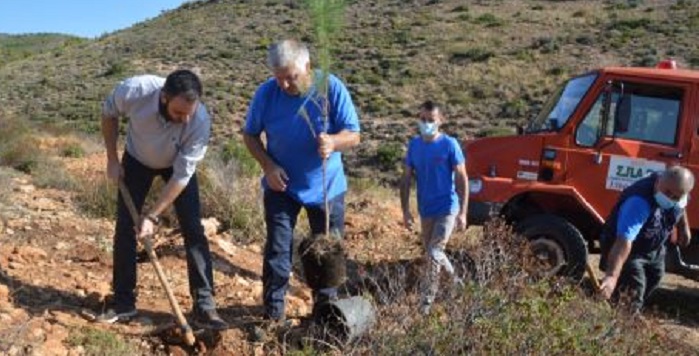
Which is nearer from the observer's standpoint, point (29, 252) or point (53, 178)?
point (29, 252)

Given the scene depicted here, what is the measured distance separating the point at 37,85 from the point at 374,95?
572 inches

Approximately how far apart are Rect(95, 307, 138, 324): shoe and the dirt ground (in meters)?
0.05

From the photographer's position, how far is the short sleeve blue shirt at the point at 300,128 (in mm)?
4863

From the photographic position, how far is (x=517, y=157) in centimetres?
775

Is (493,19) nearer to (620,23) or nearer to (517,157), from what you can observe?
(620,23)

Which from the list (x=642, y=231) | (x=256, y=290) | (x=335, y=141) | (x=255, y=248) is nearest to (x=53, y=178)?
(x=255, y=248)

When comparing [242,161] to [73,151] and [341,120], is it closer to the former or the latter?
[73,151]

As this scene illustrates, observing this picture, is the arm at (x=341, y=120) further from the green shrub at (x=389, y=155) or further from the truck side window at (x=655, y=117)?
the green shrub at (x=389, y=155)

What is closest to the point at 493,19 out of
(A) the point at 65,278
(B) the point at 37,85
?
(B) the point at 37,85

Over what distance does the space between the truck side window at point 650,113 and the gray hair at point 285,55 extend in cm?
373

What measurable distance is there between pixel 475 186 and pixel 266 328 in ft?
10.8

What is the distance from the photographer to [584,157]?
7.54 meters

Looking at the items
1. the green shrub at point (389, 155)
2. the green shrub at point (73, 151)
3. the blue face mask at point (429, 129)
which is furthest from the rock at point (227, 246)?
the green shrub at point (389, 155)

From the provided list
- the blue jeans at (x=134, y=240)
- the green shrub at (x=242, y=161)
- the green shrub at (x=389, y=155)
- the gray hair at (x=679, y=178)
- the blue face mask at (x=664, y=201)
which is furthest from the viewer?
the green shrub at (x=389, y=155)
